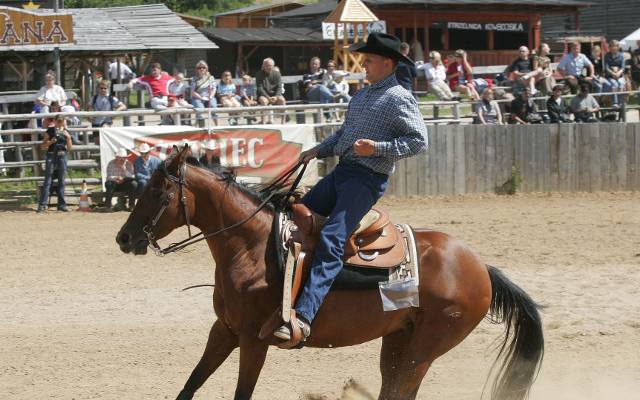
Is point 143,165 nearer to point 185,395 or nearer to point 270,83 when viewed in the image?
point 270,83

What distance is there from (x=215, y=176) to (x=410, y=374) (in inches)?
67.1

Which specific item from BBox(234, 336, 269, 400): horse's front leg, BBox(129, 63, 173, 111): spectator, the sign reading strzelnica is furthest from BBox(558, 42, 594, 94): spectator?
BBox(234, 336, 269, 400): horse's front leg

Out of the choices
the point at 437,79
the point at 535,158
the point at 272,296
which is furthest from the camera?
the point at 437,79

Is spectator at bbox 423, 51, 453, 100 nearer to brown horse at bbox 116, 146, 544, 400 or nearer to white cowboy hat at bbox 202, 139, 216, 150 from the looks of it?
white cowboy hat at bbox 202, 139, 216, 150

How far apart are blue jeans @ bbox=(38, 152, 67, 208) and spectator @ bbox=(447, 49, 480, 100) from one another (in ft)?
31.4

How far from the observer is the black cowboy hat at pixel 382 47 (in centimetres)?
588

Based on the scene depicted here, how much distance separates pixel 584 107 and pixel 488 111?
1.97 m

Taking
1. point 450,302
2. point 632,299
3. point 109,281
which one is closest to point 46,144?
point 109,281

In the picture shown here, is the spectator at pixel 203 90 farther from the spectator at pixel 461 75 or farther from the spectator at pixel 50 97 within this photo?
the spectator at pixel 461 75

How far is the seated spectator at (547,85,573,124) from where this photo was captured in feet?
61.6

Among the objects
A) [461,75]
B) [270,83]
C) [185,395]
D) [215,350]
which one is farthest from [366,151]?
[461,75]

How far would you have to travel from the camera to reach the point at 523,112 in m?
19.2

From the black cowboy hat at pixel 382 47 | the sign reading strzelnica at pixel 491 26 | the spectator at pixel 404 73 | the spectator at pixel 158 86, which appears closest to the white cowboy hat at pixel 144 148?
the spectator at pixel 158 86

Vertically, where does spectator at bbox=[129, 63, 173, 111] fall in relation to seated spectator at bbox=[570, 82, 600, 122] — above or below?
above
